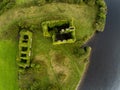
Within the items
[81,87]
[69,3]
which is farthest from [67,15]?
[81,87]

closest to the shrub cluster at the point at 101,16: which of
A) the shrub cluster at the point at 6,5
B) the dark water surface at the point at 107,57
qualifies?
the dark water surface at the point at 107,57

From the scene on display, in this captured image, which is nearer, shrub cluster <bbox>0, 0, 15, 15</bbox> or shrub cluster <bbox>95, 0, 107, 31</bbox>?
shrub cluster <bbox>95, 0, 107, 31</bbox>

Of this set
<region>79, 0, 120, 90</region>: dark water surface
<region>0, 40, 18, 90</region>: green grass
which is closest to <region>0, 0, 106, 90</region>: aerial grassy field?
<region>0, 40, 18, 90</region>: green grass

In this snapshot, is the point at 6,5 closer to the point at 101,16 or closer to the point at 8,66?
the point at 8,66

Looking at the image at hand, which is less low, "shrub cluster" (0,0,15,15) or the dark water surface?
"shrub cluster" (0,0,15,15)

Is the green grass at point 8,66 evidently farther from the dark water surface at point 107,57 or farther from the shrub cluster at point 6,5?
the dark water surface at point 107,57

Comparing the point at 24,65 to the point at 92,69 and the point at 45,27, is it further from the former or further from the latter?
the point at 92,69

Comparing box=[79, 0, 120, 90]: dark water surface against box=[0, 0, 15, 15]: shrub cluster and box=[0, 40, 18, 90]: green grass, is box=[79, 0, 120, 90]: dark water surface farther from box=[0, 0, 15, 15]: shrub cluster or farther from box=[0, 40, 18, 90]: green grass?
box=[0, 0, 15, 15]: shrub cluster

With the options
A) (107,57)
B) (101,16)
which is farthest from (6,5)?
(107,57)
